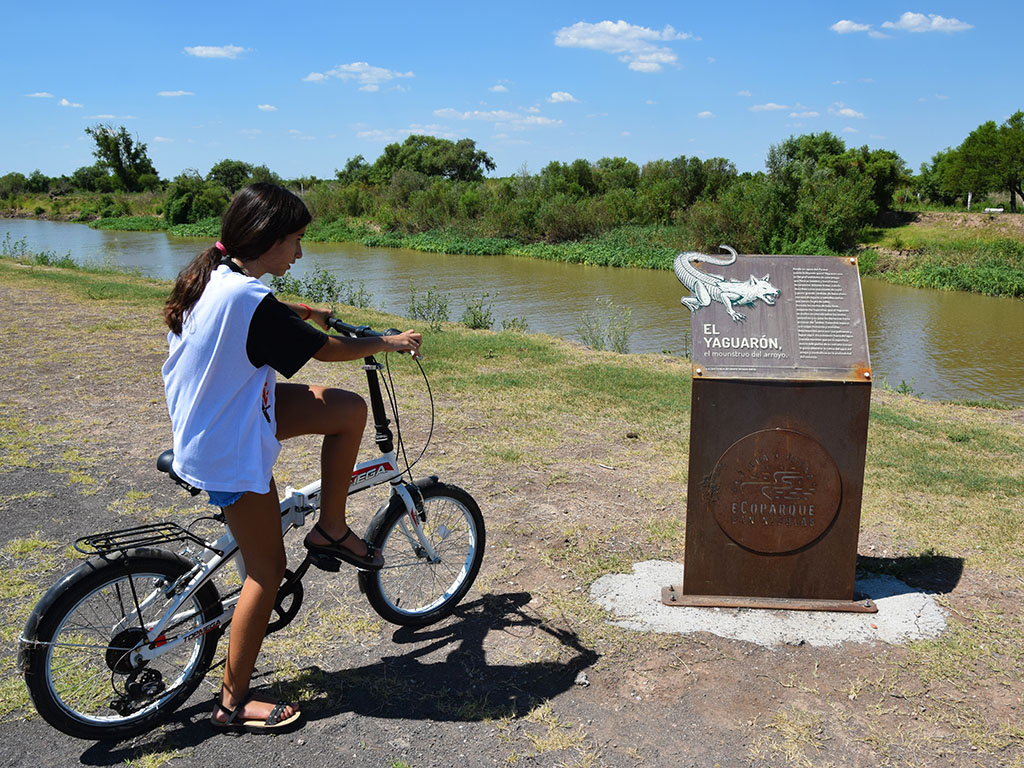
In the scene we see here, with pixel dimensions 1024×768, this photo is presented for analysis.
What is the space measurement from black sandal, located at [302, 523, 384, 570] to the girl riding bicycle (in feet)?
0.88

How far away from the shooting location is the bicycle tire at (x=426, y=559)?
3.21 meters

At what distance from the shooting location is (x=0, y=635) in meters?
3.21

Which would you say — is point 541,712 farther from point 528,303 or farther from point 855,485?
point 528,303

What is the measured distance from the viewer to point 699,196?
153 ft

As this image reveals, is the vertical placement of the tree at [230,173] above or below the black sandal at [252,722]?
above

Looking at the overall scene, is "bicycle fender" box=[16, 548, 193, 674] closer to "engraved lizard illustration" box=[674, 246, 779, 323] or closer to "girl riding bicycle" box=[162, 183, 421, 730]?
"girl riding bicycle" box=[162, 183, 421, 730]

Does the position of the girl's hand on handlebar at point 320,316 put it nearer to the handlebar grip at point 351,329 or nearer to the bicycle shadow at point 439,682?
the handlebar grip at point 351,329

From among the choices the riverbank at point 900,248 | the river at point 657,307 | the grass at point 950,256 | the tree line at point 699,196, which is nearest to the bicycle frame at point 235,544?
the river at point 657,307

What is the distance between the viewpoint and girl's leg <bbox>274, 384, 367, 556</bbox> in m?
2.69

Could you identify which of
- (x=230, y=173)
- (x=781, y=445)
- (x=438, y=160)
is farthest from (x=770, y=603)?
(x=230, y=173)

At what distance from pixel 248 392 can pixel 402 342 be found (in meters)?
0.55

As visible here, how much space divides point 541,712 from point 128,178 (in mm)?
98190

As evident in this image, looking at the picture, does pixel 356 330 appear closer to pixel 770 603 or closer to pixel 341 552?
pixel 341 552

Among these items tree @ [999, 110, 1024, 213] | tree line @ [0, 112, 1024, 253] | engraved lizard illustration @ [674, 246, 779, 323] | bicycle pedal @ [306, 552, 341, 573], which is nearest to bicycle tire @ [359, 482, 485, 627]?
bicycle pedal @ [306, 552, 341, 573]
